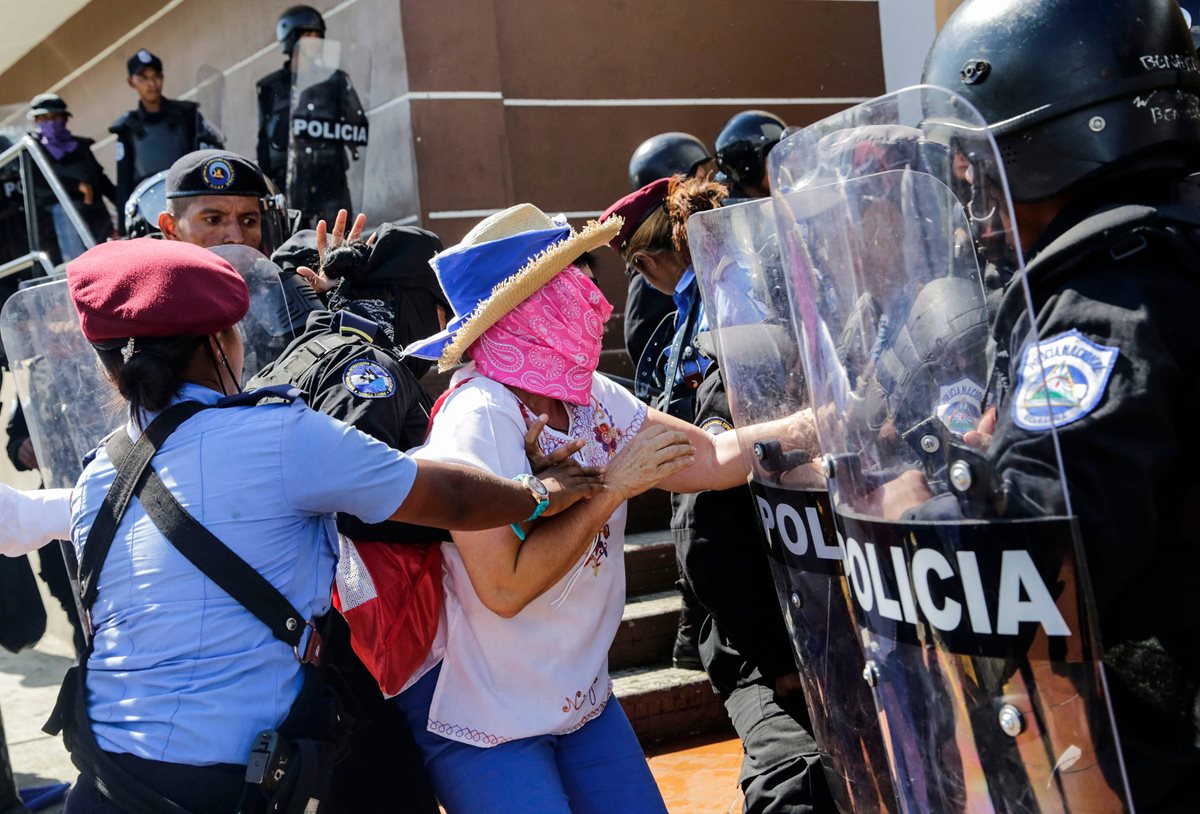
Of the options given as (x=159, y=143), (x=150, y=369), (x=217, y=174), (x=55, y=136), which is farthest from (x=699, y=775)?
(x=55, y=136)

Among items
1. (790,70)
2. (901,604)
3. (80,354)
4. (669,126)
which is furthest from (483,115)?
(901,604)

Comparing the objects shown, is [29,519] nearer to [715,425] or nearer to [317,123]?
[715,425]

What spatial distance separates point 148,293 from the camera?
2111mm

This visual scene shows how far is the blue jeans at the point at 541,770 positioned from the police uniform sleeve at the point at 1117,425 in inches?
48.4

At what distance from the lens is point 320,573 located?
2266 millimetres

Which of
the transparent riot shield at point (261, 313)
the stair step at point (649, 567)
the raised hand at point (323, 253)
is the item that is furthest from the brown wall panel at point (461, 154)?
the transparent riot shield at point (261, 313)

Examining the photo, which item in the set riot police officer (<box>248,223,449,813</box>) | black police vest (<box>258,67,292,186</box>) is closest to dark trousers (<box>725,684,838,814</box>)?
riot police officer (<box>248,223,449,813</box>)

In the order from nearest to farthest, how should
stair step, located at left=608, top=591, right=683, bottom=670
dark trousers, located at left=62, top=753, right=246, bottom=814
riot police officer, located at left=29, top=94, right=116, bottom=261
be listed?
dark trousers, located at left=62, top=753, right=246, bottom=814
stair step, located at left=608, top=591, right=683, bottom=670
riot police officer, located at left=29, top=94, right=116, bottom=261

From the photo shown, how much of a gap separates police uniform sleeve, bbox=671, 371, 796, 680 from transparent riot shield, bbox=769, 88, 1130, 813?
86cm

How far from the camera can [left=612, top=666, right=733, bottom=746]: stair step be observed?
4.86 m

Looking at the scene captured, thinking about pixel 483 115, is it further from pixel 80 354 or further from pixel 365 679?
pixel 365 679

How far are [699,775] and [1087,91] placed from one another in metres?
3.36

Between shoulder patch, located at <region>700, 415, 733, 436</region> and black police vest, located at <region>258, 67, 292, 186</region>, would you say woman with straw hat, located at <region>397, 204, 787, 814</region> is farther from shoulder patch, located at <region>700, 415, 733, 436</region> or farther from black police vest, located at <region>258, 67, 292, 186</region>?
black police vest, located at <region>258, 67, 292, 186</region>

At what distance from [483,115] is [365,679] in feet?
18.9
